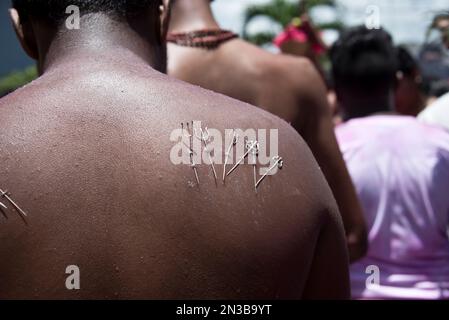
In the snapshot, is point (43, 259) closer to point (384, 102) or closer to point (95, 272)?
point (95, 272)

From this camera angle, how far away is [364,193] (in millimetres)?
3281

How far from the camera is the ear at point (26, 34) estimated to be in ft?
6.38

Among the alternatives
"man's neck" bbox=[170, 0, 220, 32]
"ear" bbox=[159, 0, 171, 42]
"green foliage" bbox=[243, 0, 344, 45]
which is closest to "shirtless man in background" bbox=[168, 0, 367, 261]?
"man's neck" bbox=[170, 0, 220, 32]

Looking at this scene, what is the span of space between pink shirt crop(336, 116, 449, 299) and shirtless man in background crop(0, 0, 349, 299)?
159 centimetres

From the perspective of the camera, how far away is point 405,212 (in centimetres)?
321

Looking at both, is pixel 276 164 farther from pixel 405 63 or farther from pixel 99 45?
pixel 405 63

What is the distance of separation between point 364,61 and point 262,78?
38.8 inches

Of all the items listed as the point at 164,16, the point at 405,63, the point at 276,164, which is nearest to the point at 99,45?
the point at 164,16

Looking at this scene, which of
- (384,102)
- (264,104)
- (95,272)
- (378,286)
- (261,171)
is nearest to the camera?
(95,272)

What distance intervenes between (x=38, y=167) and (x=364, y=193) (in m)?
1.99

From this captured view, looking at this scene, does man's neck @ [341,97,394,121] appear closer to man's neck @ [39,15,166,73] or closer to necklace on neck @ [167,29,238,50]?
necklace on neck @ [167,29,238,50]

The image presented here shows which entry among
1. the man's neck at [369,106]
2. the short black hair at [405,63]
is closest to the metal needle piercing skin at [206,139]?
the man's neck at [369,106]
